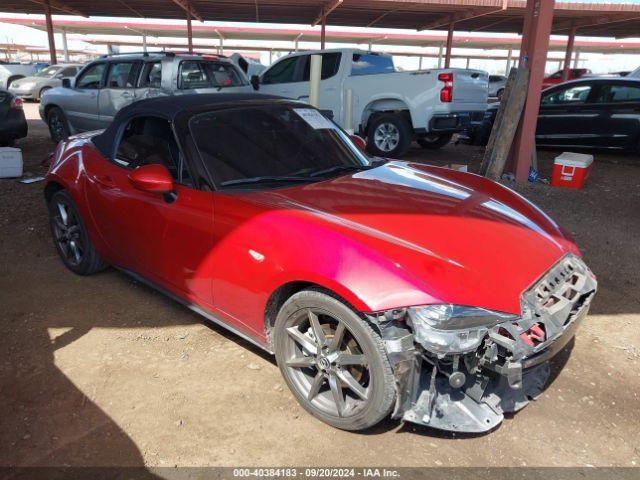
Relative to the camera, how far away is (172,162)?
3.28 meters

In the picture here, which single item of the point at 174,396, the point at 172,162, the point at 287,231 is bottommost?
the point at 174,396

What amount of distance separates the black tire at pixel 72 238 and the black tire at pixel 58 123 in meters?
6.23

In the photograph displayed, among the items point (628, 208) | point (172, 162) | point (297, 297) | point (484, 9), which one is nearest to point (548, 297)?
point (297, 297)

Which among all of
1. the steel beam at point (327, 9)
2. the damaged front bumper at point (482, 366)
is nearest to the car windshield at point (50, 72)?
the steel beam at point (327, 9)

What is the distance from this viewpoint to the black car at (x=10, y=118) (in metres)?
8.62

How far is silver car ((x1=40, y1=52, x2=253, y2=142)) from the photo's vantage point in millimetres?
8188

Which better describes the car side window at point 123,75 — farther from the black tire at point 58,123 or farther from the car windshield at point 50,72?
the car windshield at point 50,72

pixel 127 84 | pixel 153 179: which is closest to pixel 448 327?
pixel 153 179

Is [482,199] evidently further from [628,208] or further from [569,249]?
[628,208]

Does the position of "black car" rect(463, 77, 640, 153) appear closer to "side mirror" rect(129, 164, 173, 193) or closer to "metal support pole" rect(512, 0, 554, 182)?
"metal support pole" rect(512, 0, 554, 182)

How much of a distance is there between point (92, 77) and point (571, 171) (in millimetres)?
8307

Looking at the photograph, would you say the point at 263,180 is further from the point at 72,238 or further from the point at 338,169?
the point at 72,238

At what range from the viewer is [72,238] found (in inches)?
166

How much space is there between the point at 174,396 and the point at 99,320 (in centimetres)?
113
